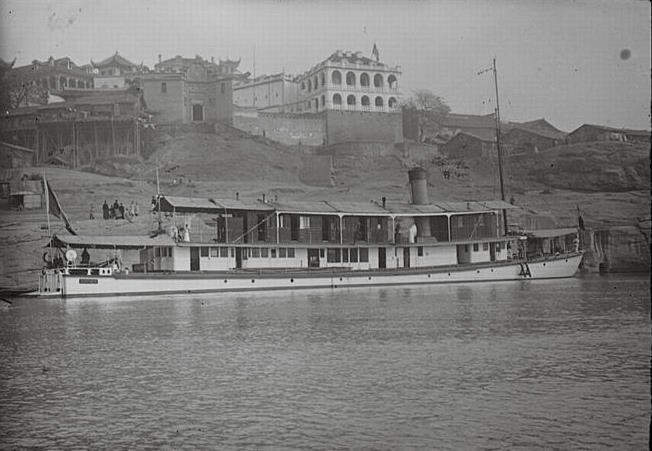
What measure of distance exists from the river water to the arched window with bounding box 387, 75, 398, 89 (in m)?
35.9

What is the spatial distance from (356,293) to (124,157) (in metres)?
22.9

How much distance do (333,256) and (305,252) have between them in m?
1.13

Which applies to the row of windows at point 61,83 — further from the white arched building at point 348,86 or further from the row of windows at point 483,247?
the row of windows at point 483,247

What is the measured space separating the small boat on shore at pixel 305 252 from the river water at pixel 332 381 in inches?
277

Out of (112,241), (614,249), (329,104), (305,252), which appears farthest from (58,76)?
(614,249)

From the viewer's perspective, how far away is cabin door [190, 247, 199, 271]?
21.9 meters

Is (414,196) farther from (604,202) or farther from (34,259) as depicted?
(34,259)

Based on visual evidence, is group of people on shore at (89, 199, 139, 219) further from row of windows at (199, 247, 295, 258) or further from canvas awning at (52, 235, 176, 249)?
row of windows at (199, 247, 295, 258)

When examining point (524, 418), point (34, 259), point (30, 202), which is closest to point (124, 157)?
point (30, 202)

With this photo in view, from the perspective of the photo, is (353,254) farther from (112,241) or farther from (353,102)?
(353,102)

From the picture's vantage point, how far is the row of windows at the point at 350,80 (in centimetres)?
4681

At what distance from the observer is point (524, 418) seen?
5.73 meters

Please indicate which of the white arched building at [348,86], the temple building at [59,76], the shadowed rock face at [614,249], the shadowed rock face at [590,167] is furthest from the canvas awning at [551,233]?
the temple building at [59,76]

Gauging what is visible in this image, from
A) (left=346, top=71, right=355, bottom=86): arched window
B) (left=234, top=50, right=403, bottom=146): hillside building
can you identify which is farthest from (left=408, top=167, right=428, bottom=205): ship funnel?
(left=346, top=71, right=355, bottom=86): arched window
